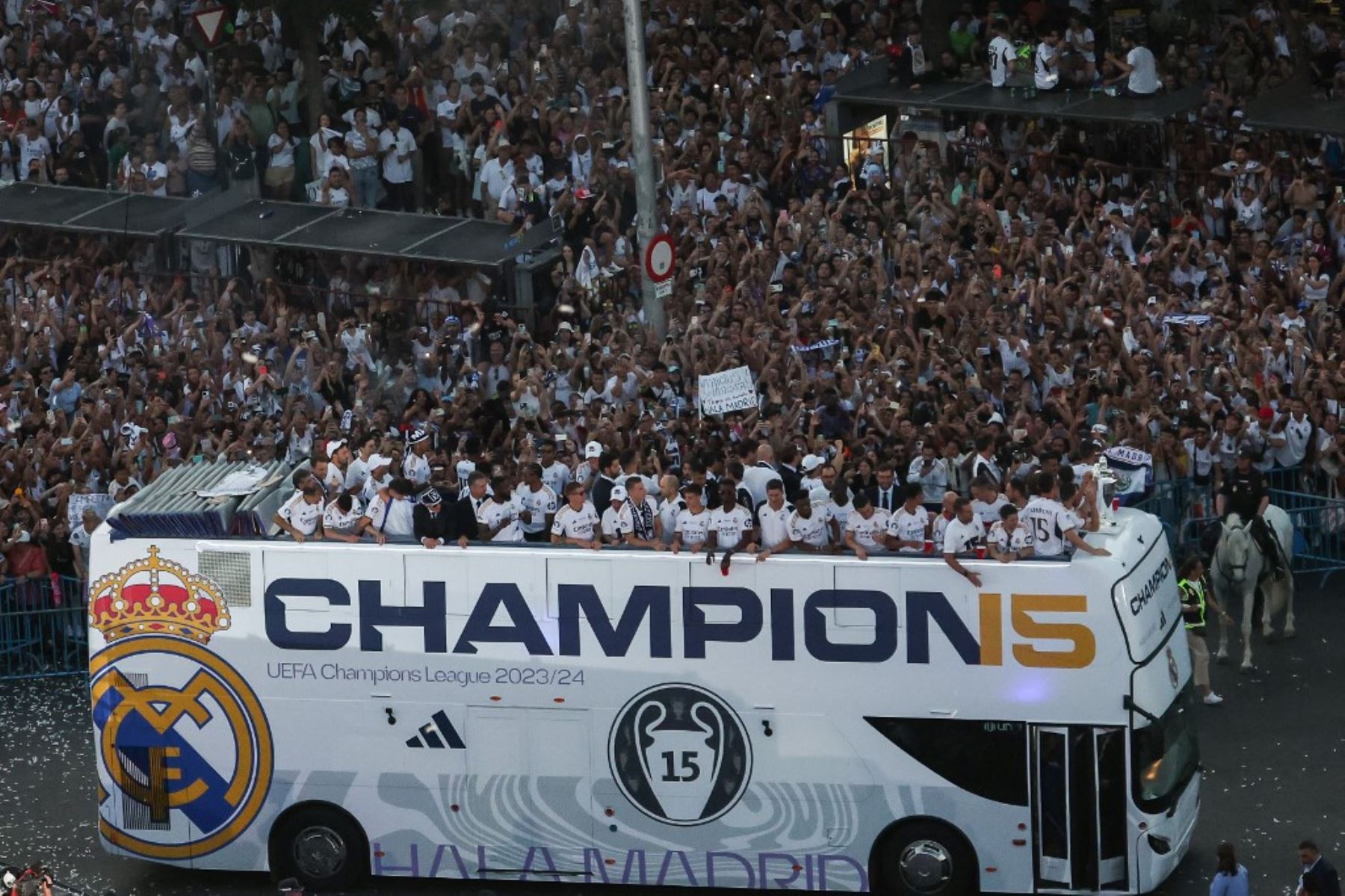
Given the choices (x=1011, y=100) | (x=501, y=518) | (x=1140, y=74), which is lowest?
(x=501, y=518)

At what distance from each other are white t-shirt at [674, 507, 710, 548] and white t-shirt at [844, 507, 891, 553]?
1035 millimetres

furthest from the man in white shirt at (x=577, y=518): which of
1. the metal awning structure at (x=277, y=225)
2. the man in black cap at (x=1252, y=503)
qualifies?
the metal awning structure at (x=277, y=225)

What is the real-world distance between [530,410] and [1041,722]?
965 cm

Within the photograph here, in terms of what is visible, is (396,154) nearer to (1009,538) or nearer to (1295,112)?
(1295,112)

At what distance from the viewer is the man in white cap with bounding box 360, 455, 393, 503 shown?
19484 mm

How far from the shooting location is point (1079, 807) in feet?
→ 52.9

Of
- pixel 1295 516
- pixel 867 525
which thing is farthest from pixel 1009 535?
pixel 1295 516

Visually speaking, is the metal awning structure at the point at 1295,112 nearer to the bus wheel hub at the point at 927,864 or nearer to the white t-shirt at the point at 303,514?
the bus wheel hub at the point at 927,864

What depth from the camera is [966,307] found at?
82.9 ft

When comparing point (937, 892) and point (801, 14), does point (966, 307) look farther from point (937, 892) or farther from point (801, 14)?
point (937, 892)

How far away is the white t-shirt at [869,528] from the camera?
17.2m

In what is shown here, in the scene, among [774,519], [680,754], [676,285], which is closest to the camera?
[680,754]

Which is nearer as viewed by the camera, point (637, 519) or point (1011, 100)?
point (637, 519)

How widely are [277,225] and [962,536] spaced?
15698 mm
